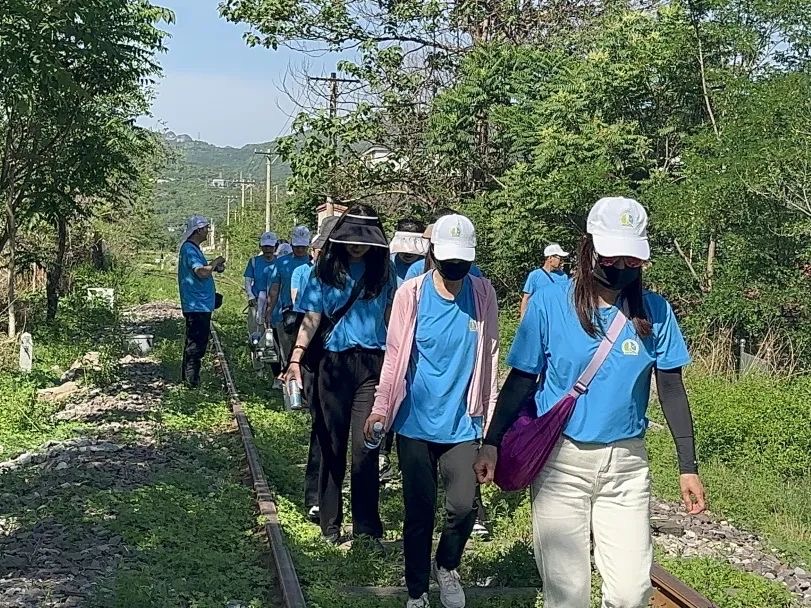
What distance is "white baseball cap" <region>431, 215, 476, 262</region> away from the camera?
5059 millimetres

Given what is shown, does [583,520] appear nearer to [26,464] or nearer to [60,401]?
[26,464]

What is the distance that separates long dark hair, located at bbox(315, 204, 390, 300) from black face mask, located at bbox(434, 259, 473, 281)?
4.79 ft

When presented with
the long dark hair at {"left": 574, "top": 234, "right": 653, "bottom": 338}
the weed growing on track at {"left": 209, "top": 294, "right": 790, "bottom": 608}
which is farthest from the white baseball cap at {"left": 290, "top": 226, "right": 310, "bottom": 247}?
the long dark hair at {"left": 574, "top": 234, "right": 653, "bottom": 338}

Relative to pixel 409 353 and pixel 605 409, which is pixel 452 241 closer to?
pixel 409 353

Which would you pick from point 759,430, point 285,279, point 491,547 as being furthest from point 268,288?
point 491,547

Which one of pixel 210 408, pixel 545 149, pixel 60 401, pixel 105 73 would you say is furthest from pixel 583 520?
pixel 105 73

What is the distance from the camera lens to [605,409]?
4023 mm

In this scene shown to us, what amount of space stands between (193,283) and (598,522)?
919 cm

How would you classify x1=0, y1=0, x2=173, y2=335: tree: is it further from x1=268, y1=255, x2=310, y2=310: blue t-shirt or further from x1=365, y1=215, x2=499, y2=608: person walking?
x1=365, y1=215, x2=499, y2=608: person walking

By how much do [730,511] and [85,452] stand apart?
574 centimetres

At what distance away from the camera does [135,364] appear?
16.3 meters

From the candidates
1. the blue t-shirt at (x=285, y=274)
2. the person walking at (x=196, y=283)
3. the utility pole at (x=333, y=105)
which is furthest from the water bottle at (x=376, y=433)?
the utility pole at (x=333, y=105)

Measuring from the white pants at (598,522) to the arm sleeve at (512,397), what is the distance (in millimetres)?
238

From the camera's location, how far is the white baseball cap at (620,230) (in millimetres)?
3967
